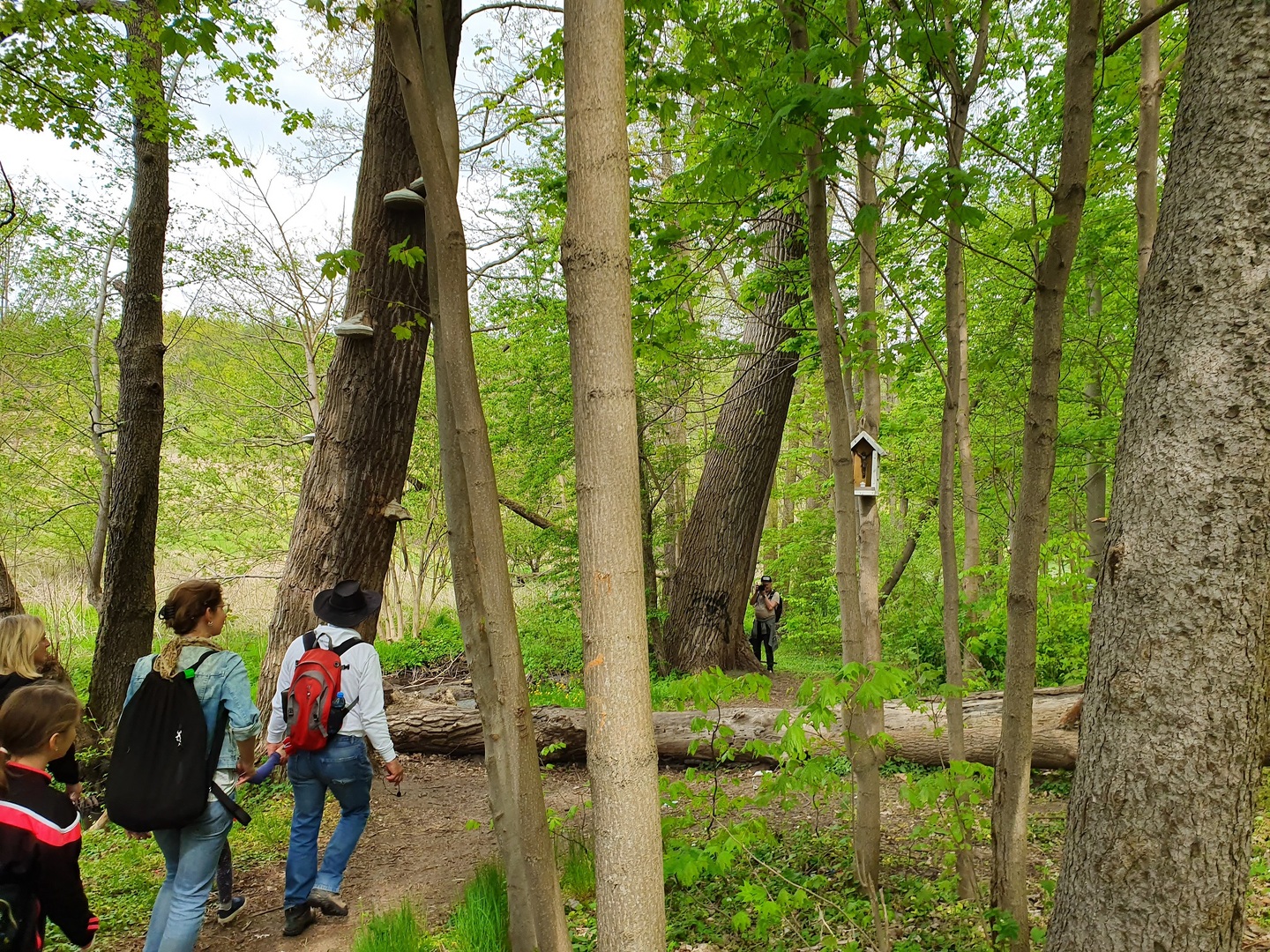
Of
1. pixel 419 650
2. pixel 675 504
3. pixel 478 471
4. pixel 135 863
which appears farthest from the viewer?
pixel 419 650

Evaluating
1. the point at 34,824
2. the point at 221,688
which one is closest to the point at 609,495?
the point at 34,824

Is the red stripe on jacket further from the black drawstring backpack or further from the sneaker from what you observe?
the sneaker

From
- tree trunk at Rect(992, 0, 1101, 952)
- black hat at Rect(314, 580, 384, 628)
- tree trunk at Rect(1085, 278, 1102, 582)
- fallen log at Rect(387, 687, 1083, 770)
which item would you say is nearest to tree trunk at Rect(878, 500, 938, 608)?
tree trunk at Rect(1085, 278, 1102, 582)

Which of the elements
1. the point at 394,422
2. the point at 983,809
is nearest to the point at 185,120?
A: the point at 394,422

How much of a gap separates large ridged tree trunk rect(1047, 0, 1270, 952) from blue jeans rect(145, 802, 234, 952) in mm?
3234

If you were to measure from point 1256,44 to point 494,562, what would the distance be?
2591mm

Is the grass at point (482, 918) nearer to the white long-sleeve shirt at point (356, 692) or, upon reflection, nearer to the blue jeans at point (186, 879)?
the white long-sleeve shirt at point (356, 692)

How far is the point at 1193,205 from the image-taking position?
178cm

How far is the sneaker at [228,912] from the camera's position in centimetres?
362

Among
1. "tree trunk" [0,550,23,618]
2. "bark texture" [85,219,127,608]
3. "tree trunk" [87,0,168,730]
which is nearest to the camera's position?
"tree trunk" [0,550,23,618]

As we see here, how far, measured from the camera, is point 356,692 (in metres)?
3.55

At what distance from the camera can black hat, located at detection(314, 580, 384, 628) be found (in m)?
3.75

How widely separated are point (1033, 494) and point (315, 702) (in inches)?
132

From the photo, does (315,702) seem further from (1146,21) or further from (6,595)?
(1146,21)
